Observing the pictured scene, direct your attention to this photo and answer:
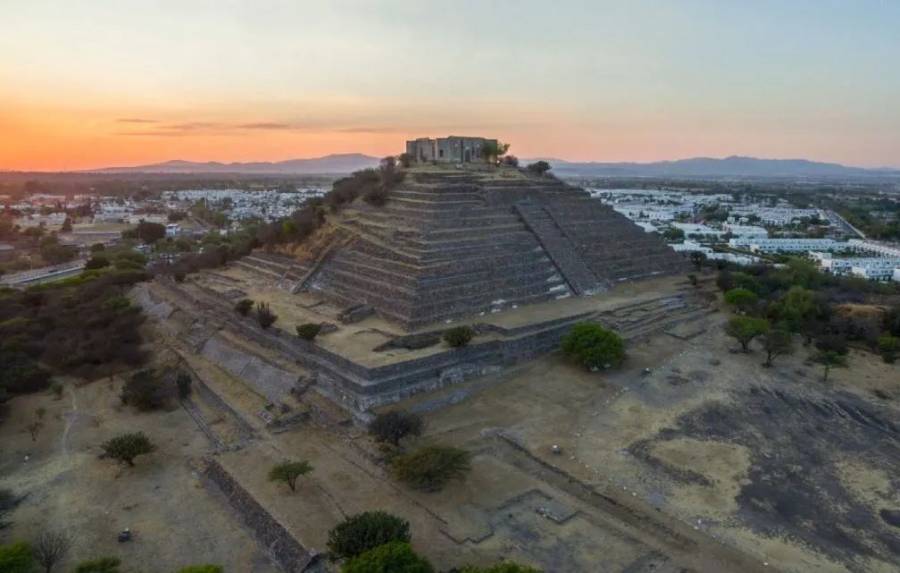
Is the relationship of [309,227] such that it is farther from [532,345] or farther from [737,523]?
[737,523]

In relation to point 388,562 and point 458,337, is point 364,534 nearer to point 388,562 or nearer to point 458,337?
point 388,562

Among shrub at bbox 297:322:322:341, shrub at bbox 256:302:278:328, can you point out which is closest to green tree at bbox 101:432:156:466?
shrub at bbox 297:322:322:341

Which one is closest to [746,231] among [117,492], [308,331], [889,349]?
[889,349]

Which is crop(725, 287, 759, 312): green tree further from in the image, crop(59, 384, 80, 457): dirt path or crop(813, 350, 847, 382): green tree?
crop(59, 384, 80, 457): dirt path

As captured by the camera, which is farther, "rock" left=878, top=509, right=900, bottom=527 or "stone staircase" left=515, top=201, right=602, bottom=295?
"stone staircase" left=515, top=201, right=602, bottom=295

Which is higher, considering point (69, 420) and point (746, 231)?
point (746, 231)

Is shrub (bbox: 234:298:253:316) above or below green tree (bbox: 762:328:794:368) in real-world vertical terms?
above

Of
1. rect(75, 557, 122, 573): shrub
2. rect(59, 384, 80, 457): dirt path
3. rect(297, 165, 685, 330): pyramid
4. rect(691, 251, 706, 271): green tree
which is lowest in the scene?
rect(59, 384, 80, 457): dirt path
